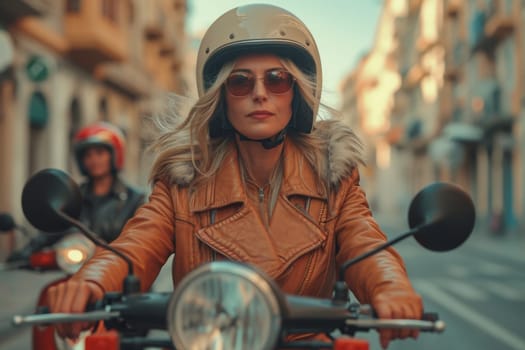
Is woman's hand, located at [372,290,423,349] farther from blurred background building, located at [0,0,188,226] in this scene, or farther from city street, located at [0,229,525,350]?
blurred background building, located at [0,0,188,226]

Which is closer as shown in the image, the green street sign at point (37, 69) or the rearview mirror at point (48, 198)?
the rearview mirror at point (48, 198)

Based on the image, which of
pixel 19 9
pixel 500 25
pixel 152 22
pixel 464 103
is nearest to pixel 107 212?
pixel 19 9

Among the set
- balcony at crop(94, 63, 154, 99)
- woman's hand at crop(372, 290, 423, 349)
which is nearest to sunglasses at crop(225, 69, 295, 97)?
woman's hand at crop(372, 290, 423, 349)

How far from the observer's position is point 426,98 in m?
47.7

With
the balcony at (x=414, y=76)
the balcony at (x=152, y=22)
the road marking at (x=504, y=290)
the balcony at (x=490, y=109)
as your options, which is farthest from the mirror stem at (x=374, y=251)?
the balcony at (x=414, y=76)

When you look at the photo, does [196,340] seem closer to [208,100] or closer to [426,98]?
[208,100]

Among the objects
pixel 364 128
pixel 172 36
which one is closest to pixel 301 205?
pixel 172 36

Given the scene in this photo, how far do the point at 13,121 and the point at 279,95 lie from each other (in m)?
15.2

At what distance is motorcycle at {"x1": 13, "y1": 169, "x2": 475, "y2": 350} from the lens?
1.50 meters

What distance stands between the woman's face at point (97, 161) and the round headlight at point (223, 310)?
4.54 metres

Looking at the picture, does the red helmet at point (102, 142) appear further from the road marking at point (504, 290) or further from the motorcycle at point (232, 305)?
the road marking at point (504, 290)

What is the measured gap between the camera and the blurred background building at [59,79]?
53.6 feet

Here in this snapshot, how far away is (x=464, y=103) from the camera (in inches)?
1449

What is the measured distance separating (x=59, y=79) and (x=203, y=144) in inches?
731
